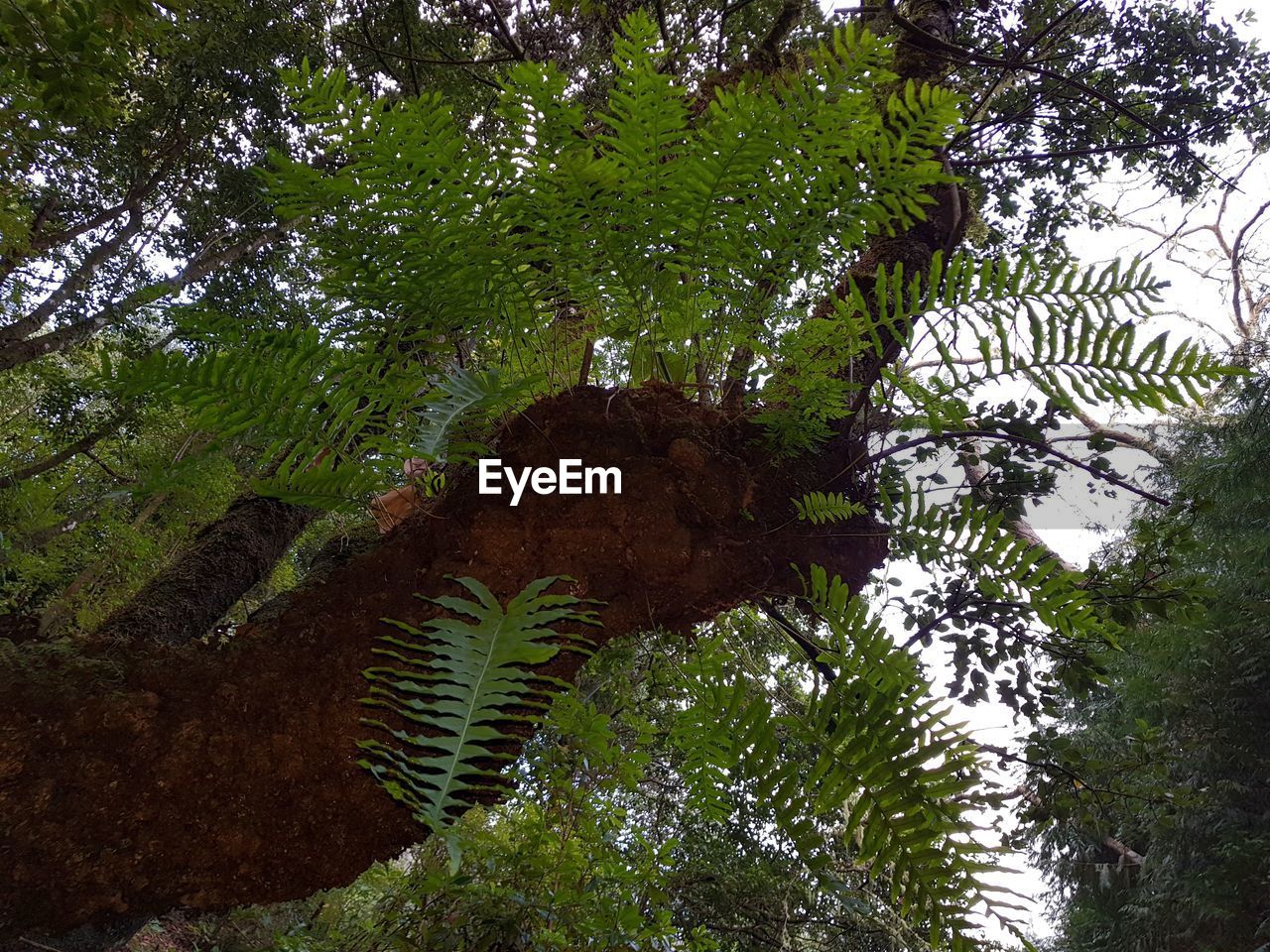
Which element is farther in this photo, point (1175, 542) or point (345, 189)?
point (1175, 542)

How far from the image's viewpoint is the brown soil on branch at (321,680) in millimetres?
870

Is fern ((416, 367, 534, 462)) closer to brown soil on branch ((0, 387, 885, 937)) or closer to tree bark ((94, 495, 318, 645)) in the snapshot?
brown soil on branch ((0, 387, 885, 937))

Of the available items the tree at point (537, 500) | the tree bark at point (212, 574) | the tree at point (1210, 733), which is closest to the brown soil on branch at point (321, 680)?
the tree at point (537, 500)

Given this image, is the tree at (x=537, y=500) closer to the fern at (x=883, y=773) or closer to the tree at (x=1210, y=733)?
the fern at (x=883, y=773)

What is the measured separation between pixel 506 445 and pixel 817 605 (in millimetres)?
646

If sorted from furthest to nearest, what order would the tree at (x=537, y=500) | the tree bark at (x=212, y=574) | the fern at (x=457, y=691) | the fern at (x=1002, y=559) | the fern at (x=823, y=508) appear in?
the tree bark at (x=212, y=574), the fern at (x=823, y=508), the fern at (x=1002, y=559), the tree at (x=537, y=500), the fern at (x=457, y=691)

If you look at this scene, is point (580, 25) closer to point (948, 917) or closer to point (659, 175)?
point (659, 175)

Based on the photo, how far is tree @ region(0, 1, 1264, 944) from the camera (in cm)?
90

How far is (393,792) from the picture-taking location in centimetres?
80

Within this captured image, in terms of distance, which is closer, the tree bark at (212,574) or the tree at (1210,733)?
the tree bark at (212,574)

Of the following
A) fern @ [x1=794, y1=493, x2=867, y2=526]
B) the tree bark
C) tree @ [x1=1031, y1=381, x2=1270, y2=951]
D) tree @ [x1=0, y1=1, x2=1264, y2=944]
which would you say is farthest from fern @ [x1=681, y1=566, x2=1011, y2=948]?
tree @ [x1=1031, y1=381, x2=1270, y2=951]

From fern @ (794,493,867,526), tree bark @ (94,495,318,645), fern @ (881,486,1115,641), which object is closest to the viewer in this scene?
fern @ (881,486,1115,641)

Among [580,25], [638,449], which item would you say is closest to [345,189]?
[638,449]

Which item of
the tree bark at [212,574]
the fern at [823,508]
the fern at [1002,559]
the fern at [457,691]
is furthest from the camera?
the tree bark at [212,574]
